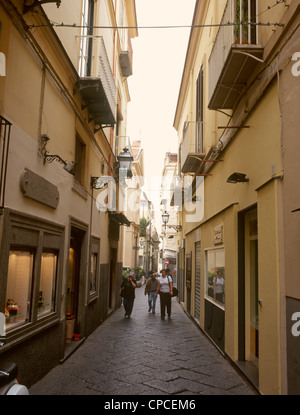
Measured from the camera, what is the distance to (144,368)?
6.74m

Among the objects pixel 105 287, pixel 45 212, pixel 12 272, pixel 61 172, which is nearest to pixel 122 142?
pixel 105 287

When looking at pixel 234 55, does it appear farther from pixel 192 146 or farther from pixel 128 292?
pixel 128 292

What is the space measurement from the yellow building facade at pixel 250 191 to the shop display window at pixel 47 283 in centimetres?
346

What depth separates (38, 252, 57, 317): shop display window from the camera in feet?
20.9

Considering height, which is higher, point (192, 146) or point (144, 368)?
point (192, 146)

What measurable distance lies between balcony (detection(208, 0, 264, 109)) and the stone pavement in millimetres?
5180

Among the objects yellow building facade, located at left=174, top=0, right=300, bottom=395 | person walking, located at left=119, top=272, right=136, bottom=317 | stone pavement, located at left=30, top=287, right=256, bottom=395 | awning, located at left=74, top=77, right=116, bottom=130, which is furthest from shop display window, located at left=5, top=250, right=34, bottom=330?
person walking, located at left=119, top=272, right=136, bottom=317

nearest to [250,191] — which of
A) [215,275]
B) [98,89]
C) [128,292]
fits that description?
[215,275]

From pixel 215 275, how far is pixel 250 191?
3475 mm

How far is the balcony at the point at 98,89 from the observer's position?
794 cm

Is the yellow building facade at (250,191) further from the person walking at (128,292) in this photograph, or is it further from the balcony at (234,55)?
the person walking at (128,292)
